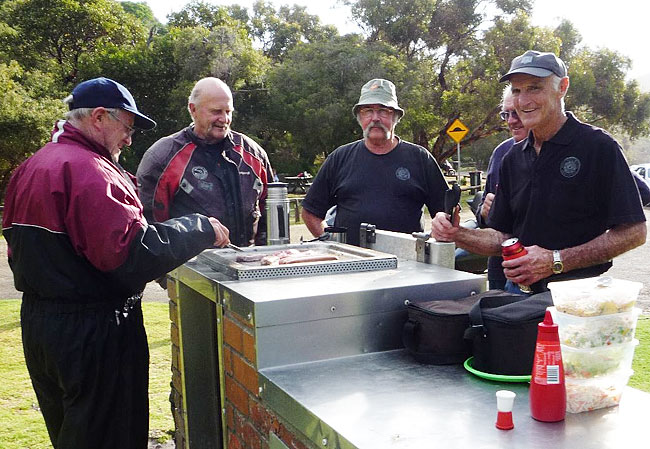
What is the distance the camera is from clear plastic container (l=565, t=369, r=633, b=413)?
1654mm

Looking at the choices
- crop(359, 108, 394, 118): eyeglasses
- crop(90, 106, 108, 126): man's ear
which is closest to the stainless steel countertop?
crop(90, 106, 108, 126): man's ear

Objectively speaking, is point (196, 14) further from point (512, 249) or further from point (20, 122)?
point (512, 249)

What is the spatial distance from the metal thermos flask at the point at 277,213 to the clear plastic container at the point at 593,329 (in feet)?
6.58

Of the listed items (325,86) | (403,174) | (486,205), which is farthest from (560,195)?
(325,86)

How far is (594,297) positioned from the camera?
64.5 inches

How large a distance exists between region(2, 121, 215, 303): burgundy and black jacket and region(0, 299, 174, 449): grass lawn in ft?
7.19

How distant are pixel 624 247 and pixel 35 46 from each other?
1352 inches

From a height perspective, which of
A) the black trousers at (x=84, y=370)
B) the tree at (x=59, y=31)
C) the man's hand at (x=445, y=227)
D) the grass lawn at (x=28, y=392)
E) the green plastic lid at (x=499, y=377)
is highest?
the tree at (x=59, y=31)

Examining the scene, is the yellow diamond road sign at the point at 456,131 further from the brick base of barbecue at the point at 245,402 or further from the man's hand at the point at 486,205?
the brick base of barbecue at the point at 245,402

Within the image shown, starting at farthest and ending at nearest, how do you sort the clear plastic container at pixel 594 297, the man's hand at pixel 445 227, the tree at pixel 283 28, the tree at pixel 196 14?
the tree at pixel 283 28 → the tree at pixel 196 14 → the man's hand at pixel 445 227 → the clear plastic container at pixel 594 297

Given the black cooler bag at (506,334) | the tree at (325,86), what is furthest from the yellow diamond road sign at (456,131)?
the black cooler bag at (506,334)

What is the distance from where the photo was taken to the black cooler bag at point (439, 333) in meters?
2.01

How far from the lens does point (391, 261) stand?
273 centimetres

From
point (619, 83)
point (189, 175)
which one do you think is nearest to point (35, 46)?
point (619, 83)
